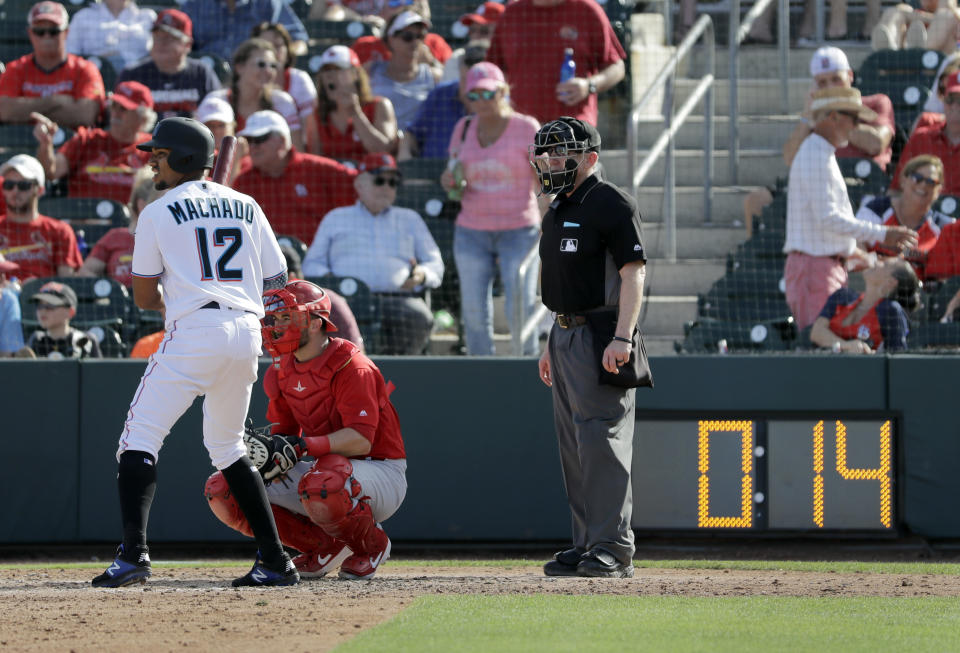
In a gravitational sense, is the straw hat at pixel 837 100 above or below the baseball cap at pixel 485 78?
below

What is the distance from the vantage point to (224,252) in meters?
5.30

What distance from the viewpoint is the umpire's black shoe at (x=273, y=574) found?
5.46 m

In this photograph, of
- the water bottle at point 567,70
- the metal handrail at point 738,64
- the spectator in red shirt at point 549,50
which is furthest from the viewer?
the metal handrail at point 738,64

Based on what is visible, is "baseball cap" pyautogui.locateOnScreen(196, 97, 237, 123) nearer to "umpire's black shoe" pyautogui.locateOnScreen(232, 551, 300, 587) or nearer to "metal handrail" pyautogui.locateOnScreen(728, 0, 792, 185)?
"metal handrail" pyautogui.locateOnScreen(728, 0, 792, 185)

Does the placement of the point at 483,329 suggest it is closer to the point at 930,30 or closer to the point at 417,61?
the point at 417,61

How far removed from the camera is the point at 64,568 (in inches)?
275

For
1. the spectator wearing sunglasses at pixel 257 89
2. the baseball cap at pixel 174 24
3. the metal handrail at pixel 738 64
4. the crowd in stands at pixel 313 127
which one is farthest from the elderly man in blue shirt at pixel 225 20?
the metal handrail at pixel 738 64

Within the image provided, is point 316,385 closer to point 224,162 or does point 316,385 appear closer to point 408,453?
point 224,162

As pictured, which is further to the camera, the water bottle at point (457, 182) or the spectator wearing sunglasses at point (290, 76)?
the spectator wearing sunglasses at point (290, 76)

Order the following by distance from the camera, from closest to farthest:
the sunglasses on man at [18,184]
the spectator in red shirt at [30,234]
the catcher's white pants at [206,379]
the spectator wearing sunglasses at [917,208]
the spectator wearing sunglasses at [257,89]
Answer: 1. the catcher's white pants at [206,379]
2. the spectator wearing sunglasses at [917,208]
3. the spectator in red shirt at [30,234]
4. the sunglasses on man at [18,184]
5. the spectator wearing sunglasses at [257,89]

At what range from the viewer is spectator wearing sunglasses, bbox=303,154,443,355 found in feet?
28.8

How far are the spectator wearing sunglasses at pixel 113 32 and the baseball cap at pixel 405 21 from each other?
7.48 ft

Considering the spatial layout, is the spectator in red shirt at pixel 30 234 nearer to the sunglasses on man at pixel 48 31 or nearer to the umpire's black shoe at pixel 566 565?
the sunglasses on man at pixel 48 31

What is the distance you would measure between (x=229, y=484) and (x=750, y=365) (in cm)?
336
